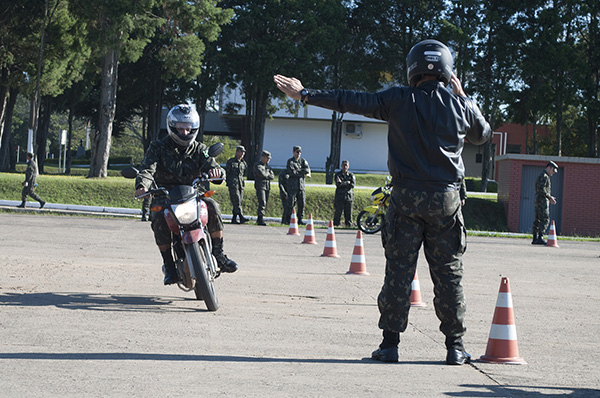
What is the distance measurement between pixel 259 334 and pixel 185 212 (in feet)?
5.37

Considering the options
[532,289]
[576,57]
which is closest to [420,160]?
[532,289]

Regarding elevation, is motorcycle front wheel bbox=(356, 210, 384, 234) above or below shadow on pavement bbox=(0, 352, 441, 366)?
above

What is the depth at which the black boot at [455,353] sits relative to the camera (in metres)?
5.85

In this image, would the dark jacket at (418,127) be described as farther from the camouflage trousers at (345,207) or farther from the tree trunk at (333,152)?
the tree trunk at (333,152)

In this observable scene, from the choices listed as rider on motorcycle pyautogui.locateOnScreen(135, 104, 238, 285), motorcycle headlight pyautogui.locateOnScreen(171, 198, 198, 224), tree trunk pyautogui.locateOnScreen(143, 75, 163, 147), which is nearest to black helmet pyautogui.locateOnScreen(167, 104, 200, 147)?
rider on motorcycle pyautogui.locateOnScreen(135, 104, 238, 285)

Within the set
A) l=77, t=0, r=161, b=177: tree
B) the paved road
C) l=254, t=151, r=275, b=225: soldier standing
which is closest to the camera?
the paved road

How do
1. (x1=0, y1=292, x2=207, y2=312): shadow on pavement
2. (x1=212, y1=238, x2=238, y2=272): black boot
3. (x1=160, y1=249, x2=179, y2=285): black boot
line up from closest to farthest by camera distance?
(x1=0, y1=292, x2=207, y2=312): shadow on pavement < (x1=160, y1=249, x2=179, y2=285): black boot < (x1=212, y1=238, x2=238, y2=272): black boot

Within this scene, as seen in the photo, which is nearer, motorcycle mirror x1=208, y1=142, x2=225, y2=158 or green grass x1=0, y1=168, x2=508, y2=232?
motorcycle mirror x1=208, y1=142, x2=225, y2=158

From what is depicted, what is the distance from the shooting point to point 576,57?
42.7m

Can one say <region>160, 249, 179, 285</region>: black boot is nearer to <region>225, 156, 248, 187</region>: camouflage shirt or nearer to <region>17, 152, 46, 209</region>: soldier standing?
<region>225, 156, 248, 187</region>: camouflage shirt

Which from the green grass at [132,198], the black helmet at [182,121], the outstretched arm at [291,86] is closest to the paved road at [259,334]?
the black helmet at [182,121]

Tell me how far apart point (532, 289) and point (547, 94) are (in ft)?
116

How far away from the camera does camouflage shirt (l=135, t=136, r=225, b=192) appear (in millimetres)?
8656

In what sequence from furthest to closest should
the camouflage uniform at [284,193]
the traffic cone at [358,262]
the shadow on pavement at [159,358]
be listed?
the camouflage uniform at [284,193] → the traffic cone at [358,262] → the shadow on pavement at [159,358]
